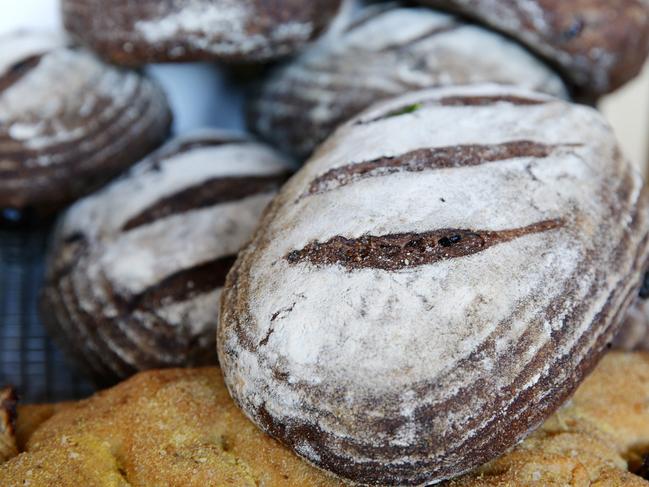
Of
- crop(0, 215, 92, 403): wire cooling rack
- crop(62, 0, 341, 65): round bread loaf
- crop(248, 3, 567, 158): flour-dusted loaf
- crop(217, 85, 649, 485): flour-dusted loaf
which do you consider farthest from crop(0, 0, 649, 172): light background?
crop(217, 85, 649, 485): flour-dusted loaf

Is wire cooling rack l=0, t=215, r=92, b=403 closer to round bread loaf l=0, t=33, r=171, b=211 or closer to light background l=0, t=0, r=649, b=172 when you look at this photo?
round bread loaf l=0, t=33, r=171, b=211

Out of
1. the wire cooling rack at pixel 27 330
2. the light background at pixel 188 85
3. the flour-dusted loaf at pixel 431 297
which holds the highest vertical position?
the flour-dusted loaf at pixel 431 297

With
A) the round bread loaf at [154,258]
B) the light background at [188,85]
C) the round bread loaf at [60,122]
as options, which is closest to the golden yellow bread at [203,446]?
the round bread loaf at [154,258]

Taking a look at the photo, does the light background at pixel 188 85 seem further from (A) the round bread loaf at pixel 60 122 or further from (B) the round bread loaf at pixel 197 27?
(B) the round bread loaf at pixel 197 27

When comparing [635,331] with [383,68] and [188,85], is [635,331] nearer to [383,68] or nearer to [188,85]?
[383,68]

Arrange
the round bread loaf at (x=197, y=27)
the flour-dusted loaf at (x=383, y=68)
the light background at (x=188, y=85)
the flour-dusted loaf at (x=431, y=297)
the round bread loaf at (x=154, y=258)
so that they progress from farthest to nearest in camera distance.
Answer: the light background at (x=188, y=85)
the flour-dusted loaf at (x=383, y=68)
the round bread loaf at (x=197, y=27)
the round bread loaf at (x=154, y=258)
the flour-dusted loaf at (x=431, y=297)

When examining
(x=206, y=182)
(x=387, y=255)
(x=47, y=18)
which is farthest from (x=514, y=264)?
(x=47, y=18)

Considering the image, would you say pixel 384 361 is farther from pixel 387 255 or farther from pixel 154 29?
pixel 154 29
